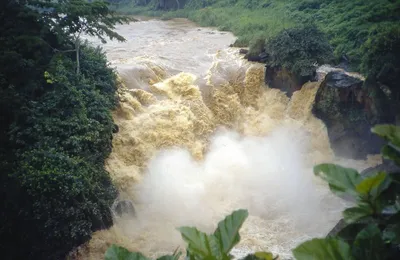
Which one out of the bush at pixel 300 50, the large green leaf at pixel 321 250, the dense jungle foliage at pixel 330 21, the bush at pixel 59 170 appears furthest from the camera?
the bush at pixel 300 50

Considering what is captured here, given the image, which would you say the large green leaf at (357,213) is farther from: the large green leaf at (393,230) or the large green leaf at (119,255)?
the large green leaf at (119,255)

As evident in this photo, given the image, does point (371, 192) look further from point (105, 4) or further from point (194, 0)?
point (194, 0)

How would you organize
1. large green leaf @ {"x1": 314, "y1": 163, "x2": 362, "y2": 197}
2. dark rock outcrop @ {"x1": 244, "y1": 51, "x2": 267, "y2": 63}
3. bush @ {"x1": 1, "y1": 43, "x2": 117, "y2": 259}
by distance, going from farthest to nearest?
1. dark rock outcrop @ {"x1": 244, "y1": 51, "x2": 267, "y2": 63}
2. bush @ {"x1": 1, "y1": 43, "x2": 117, "y2": 259}
3. large green leaf @ {"x1": 314, "y1": 163, "x2": 362, "y2": 197}

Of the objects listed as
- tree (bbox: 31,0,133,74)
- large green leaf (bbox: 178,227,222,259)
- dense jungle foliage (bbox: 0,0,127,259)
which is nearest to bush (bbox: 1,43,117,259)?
dense jungle foliage (bbox: 0,0,127,259)

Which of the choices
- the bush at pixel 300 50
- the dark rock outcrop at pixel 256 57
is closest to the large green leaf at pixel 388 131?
the bush at pixel 300 50

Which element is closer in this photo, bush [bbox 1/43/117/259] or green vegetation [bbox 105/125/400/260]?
green vegetation [bbox 105/125/400/260]

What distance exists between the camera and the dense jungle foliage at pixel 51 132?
25.1 ft

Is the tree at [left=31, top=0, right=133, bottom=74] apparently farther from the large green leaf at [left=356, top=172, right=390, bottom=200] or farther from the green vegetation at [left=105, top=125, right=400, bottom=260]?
the large green leaf at [left=356, top=172, right=390, bottom=200]

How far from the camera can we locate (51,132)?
29.8 feet

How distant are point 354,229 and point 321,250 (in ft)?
1.12

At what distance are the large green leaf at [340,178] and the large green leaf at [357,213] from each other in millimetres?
86

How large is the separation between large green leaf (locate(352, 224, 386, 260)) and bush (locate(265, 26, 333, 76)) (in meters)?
12.2

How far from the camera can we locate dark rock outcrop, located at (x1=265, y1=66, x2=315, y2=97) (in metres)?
13.8

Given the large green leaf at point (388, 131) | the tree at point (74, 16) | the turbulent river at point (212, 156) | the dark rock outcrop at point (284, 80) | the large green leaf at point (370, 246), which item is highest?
the tree at point (74, 16)
